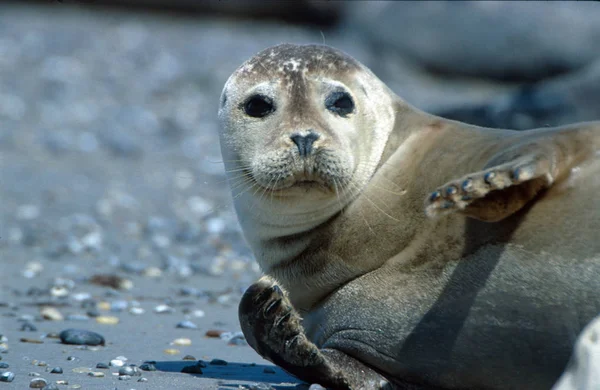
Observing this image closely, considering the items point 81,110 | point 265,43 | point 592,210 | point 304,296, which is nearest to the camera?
point 592,210

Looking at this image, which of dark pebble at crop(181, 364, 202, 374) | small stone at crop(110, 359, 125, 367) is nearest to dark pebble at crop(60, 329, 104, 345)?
small stone at crop(110, 359, 125, 367)

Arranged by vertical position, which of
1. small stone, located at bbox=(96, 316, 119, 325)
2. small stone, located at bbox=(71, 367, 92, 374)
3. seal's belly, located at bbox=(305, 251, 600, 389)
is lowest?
seal's belly, located at bbox=(305, 251, 600, 389)

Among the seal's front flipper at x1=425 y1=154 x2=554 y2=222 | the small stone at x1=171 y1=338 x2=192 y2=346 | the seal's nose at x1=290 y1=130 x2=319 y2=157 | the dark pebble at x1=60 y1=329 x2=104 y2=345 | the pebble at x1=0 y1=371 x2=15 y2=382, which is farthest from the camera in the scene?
the small stone at x1=171 y1=338 x2=192 y2=346

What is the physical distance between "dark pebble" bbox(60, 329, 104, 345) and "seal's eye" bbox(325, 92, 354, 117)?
150cm

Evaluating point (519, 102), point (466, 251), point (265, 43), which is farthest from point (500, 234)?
point (265, 43)

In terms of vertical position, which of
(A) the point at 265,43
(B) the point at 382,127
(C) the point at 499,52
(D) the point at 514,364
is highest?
(A) the point at 265,43

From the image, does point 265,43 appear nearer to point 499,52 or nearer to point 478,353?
point 499,52

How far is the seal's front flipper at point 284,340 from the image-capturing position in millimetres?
3643

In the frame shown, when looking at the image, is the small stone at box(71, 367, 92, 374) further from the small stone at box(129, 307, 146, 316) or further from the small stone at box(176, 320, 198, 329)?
the small stone at box(129, 307, 146, 316)

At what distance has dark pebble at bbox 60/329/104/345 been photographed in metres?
4.68

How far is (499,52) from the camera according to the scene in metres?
16.9

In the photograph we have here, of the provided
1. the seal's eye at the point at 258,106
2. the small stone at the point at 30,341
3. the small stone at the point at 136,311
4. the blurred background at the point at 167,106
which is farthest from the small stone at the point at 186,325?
the seal's eye at the point at 258,106

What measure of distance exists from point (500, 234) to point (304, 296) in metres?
0.94

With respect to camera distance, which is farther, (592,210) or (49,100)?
(49,100)
